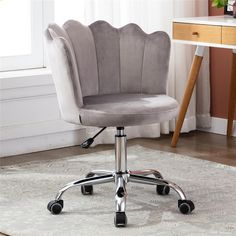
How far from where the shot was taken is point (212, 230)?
309 cm

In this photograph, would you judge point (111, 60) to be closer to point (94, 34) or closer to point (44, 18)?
point (94, 34)

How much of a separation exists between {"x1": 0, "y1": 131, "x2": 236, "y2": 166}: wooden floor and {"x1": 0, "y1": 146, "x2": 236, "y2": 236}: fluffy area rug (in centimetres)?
14

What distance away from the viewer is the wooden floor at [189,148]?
4.41 metres

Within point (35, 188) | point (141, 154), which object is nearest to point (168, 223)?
point (35, 188)

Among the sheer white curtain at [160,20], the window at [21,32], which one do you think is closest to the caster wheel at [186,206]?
the sheer white curtain at [160,20]

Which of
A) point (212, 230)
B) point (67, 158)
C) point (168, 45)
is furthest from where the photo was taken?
point (67, 158)

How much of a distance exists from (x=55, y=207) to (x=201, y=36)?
161 centimetres

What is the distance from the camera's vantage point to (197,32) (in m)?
4.45

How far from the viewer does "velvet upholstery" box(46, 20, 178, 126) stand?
3.25 meters

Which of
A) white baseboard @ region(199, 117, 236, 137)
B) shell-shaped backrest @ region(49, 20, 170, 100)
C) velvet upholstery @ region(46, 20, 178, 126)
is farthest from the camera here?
white baseboard @ region(199, 117, 236, 137)

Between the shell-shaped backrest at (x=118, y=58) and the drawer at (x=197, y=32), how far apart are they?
2.83ft

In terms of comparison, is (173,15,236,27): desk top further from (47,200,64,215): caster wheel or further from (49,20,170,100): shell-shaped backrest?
(47,200,64,215): caster wheel

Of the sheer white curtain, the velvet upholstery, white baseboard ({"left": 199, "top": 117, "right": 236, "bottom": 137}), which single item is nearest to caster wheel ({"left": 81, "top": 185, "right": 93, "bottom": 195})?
the velvet upholstery

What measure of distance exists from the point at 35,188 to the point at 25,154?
80 cm
